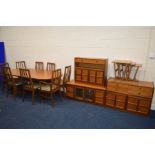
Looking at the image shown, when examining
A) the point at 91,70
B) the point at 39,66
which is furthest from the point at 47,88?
the point at 39,66

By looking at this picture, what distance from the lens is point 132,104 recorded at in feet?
11.7

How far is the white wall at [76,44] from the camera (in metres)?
3.68

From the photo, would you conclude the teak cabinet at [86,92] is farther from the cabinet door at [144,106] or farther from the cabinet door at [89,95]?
the cabinet door at [144,106]

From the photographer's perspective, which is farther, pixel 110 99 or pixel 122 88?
pixel 110 99

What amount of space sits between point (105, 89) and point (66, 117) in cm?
116

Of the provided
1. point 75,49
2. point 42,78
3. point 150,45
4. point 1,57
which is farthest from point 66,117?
point 1,57

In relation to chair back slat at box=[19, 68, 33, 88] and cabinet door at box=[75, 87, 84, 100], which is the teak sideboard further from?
chair back slat at box=[19, 68, 33, 88]

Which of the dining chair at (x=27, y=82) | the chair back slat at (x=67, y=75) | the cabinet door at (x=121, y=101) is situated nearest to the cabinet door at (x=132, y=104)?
the cabinet door at (x=121, y=101)

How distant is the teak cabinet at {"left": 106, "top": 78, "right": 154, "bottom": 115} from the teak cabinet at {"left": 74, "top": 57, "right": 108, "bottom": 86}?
30cm

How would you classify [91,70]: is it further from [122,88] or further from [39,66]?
[39,66]

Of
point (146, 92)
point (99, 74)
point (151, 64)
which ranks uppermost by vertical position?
point (151, 64)

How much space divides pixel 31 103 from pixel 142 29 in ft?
10.7

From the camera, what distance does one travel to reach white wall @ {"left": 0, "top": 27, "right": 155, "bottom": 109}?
12.1 feet

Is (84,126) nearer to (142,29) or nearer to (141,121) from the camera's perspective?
(141,121)
